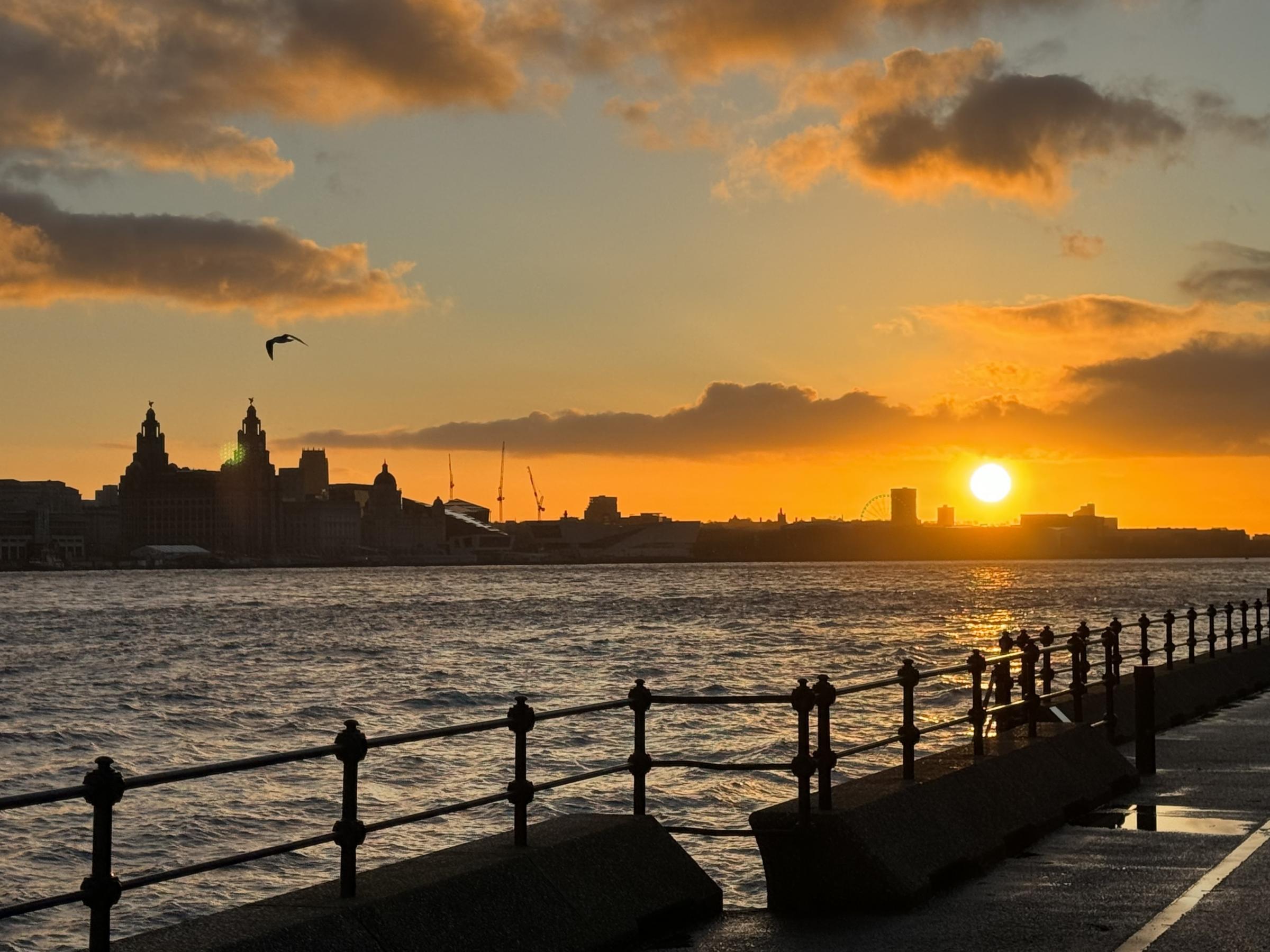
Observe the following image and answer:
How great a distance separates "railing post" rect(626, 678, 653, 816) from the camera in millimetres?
11664

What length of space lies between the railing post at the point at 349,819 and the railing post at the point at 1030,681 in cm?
934

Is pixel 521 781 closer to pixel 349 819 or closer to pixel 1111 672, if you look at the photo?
pixel 349 819

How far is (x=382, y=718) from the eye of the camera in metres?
52.1

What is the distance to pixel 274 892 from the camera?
23.3 meters

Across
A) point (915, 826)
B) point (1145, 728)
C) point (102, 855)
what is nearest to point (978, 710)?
point (915, 826)

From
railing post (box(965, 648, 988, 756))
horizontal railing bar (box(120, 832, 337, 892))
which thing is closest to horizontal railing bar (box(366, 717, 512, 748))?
horizontal railing bar (box(120, 832, 337, 892))

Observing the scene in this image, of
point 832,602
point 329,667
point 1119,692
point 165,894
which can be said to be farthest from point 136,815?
point 832,602

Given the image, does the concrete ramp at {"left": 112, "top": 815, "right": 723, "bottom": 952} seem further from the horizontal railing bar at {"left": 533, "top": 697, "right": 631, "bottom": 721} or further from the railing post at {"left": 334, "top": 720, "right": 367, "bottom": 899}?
the horizontal railing bar at {"left": 533, "top": 697, "right": 631, "bottom": 721}

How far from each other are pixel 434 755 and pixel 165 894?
530 inches

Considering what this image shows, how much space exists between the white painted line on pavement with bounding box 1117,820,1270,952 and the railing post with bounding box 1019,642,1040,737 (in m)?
2.58

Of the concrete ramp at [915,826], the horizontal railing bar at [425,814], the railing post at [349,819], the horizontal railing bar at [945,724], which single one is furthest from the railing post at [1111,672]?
the railing post at [349,819]

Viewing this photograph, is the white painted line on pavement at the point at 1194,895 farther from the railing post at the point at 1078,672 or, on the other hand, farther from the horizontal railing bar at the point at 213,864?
A: the horizontal railing bar at the point at 213,864

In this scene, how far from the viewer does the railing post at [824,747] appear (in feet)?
39.9

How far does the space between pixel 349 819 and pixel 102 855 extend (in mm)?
1902
